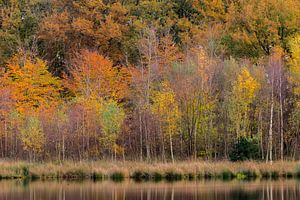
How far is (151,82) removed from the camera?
1817 inches

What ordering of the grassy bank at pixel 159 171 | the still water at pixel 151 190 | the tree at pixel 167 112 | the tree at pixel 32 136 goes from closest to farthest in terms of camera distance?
the still water at pixel 151 190
the grassy bank at pixel 159 171
the tree at pixel 32 136
the tree at pixel 167 112

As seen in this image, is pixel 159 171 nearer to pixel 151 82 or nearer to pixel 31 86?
pixel 151 82

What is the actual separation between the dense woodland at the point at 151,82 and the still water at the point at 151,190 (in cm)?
750

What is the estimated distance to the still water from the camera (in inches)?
1048

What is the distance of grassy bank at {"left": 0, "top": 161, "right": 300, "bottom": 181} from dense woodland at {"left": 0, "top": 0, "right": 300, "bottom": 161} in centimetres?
308

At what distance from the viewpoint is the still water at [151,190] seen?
87.3ft

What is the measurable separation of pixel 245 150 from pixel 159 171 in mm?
5925

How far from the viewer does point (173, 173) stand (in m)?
35.3

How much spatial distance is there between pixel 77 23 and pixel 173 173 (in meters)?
24.6

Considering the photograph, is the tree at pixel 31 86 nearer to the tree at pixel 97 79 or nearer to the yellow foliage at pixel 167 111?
the tree at pixel 97 79

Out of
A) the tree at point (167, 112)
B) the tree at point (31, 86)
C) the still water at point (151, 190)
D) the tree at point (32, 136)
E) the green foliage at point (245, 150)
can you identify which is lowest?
the still water at point (151, 190)

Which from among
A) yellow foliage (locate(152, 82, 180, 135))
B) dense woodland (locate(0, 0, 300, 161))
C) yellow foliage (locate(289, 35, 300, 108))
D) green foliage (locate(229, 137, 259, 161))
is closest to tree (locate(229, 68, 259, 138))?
dense woodland (locate(0, 0, 300, 161))

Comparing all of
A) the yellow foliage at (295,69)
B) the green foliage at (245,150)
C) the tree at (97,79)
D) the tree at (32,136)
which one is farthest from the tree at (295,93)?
the tree at (32,136)

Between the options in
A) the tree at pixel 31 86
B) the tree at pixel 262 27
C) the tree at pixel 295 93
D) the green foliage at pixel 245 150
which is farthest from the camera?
the tree at pixel 262 27
